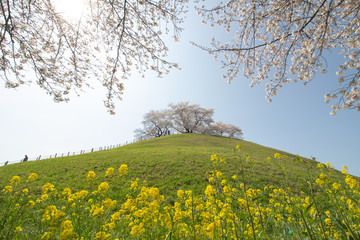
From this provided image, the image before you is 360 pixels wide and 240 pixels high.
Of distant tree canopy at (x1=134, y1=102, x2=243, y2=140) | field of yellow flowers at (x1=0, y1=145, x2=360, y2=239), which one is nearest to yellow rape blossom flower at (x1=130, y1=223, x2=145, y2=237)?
field of yellow flowers at (x1=0, y1=145, x2=360, y2=239)

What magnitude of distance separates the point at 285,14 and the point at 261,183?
819 cm

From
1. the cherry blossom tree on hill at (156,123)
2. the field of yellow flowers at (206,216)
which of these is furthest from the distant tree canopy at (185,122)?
the field of yellow flowers at (206,216)

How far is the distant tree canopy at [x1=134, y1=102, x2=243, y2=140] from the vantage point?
52.4m

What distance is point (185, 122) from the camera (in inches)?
2074

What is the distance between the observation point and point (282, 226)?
300cm

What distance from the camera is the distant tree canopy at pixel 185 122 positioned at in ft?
172

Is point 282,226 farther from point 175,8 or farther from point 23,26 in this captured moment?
point 23,26

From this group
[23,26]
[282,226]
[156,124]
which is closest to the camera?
[282,226]

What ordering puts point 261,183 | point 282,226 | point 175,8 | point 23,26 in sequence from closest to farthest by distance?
1. point 282,226
2. point 175,8
3. point 23,26
4. point 261,183

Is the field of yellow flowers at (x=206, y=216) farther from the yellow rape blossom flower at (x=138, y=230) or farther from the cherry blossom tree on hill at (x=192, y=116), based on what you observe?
the cherry blossom tree on hill at (x=192, y=116)

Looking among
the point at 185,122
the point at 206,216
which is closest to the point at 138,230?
the point at 206,216

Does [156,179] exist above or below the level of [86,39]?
below

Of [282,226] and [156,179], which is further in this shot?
[156,179]

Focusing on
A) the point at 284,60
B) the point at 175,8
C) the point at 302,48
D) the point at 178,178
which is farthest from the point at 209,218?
the point at 178,178
